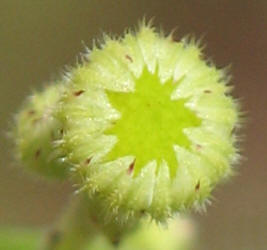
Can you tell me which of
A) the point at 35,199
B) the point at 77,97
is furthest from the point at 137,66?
the point at 35,199

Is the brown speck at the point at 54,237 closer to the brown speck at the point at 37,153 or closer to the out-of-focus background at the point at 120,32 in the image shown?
the brown speck at the point at 37,153

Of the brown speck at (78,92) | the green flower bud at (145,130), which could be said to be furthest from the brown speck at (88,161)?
the brown speck at (78,92)

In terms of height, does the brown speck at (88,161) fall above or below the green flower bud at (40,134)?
below

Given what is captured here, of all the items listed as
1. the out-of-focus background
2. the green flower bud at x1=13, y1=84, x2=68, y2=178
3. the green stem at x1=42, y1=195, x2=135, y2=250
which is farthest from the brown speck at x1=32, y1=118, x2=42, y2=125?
the out-of-focus background

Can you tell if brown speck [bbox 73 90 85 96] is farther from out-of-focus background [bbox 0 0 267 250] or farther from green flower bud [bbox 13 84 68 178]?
out-of-focus background [bbox 0 0 267 250]

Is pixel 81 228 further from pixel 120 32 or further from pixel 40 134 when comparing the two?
pixel 120 32

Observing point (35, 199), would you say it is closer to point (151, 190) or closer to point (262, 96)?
point (262, 96)
